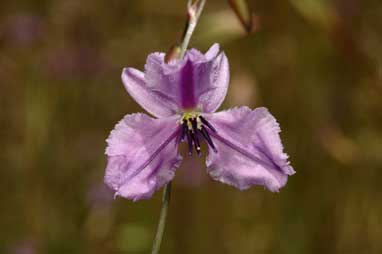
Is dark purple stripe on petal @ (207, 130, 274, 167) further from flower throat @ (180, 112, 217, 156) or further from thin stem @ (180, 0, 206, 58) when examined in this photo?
thin stem @ (180, 0, 206, 58)

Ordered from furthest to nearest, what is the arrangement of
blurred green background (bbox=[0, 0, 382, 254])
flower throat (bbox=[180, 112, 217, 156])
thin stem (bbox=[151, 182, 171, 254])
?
blurred green background (bbox=[0, 0, 382, 254]) → flower throat (bbox=[180, 112, 217, 156]) → thin stem (bbox=[151, 182, 171, 254])

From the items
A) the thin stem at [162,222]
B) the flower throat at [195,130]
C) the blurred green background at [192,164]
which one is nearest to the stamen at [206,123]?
the flower throat at [195,130]

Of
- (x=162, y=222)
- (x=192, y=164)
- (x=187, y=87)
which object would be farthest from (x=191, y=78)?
(x=192, y=164)

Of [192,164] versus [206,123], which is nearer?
[206,123]

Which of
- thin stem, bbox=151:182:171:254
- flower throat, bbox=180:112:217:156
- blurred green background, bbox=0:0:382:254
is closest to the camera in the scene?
thin stem, bbox=151:182:171:254

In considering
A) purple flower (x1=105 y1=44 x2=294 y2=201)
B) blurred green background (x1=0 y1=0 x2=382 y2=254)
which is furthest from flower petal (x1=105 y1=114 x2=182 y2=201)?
blurred green background (x1=0 y1=0 x2=382 y2=254)

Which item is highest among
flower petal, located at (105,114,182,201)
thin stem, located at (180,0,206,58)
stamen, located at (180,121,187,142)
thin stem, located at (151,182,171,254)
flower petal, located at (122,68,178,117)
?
thin stem, located at (180,0,206,58)

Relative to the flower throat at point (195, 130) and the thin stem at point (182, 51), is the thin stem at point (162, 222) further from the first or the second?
the flower throat at point (195, 130)

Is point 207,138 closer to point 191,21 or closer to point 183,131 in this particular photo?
point 183,131
